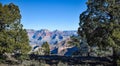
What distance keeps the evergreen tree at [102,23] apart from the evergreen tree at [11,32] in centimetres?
935

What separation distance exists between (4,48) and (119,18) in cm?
1701

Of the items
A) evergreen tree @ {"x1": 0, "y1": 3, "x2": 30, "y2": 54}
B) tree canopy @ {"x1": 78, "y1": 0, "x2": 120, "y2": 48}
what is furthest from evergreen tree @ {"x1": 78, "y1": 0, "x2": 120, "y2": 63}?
evergreen tree @ {"x1": 0, "y1": 3, "x2": 30, "y2": 54}

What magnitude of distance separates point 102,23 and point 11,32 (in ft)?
45.0

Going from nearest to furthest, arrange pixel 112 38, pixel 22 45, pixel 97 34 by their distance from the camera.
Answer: pixel 112 38
pixel 97 34
pixel 22 45

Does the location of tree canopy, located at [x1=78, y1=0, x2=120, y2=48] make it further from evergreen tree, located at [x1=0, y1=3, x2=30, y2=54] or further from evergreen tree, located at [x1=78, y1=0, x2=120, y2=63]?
evergreen tree, located at [x1=0, y1=3, x2=30, y2=54]

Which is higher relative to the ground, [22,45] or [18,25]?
[18,25]

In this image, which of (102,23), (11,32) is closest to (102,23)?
(102,23)

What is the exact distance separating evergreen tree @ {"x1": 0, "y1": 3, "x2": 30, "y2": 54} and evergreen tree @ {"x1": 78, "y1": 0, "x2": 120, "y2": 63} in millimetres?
9349

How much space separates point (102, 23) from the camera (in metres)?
36.1

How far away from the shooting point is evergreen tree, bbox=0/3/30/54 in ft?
125

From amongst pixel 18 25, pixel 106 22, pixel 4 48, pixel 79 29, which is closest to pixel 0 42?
pixel 4 48

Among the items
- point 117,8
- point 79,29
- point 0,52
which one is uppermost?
point 117,8

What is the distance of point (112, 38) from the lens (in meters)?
34.2

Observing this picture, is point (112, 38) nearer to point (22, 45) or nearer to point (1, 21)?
point (22, 45)
